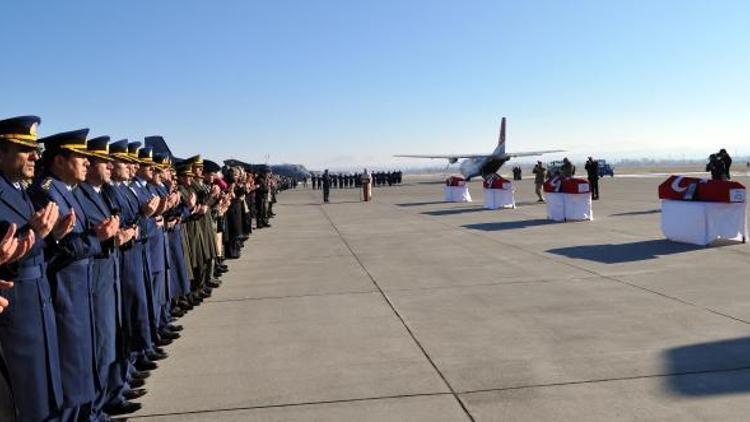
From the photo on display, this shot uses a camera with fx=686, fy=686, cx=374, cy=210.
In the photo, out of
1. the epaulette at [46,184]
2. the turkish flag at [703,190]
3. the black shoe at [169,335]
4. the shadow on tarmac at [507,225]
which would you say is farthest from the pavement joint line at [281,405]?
the shadow on tarmac at [507,225]

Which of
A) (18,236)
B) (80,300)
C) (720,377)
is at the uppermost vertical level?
(18,236)

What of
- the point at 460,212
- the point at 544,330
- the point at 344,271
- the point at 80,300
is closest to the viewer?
the point at 80,300

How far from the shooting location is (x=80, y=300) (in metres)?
4.18

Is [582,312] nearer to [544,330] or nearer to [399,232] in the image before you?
→ [544,330]

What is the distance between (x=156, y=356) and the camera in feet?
20.9

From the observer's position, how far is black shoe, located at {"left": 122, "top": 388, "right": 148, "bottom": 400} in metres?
5.26

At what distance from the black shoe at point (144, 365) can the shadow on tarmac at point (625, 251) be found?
7563mm

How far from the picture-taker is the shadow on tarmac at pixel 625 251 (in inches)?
451

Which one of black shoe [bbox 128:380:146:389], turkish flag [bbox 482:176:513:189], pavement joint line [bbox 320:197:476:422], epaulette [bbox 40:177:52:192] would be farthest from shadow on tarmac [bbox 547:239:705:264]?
turkish flag [bbox 482:176:513:189]

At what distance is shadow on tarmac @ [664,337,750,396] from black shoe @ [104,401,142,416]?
3868 mm

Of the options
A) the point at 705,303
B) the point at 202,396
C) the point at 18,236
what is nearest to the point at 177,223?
the point at 202,396

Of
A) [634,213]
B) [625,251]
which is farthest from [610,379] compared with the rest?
[634,213]

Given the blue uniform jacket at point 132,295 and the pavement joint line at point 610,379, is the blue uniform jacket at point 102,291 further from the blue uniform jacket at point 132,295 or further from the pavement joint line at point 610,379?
the pavement joint line at point 610,379

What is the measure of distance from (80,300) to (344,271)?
23.8ft
